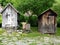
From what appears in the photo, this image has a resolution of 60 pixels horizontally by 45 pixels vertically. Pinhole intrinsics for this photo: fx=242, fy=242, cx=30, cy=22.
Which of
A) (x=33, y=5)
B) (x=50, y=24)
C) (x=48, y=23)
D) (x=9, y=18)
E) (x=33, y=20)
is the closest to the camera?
(x=50, y=24)

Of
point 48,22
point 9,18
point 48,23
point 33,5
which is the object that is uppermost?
point 33,5

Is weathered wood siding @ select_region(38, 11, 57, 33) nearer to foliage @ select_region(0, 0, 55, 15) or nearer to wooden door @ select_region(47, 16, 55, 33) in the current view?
wooden door @ select_region(47, 16, 55, 33)

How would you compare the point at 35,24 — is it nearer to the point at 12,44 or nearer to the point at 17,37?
the point at 17,37

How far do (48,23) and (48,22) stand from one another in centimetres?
15

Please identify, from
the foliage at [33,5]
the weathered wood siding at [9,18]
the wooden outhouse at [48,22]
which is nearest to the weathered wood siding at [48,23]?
the wooden outhouse at [48,22]

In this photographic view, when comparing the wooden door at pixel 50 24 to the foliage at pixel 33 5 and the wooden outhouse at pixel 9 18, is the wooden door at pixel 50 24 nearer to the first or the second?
the foliage at pixel 33 5

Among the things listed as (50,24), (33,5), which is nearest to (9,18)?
(33,5)

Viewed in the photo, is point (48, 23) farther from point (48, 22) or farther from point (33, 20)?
point (33, 20)

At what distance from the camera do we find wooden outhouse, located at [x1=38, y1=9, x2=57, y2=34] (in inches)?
1358

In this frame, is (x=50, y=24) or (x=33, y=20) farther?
(x=33, y=20)

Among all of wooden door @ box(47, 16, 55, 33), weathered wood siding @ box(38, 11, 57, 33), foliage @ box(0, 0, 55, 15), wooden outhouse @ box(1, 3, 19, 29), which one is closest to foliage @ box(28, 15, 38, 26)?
foliage @ box(0, 0, 55, 15)

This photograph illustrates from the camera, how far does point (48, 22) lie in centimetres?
3478

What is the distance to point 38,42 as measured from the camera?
28.2 meters

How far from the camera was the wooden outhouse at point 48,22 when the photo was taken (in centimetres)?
3450
